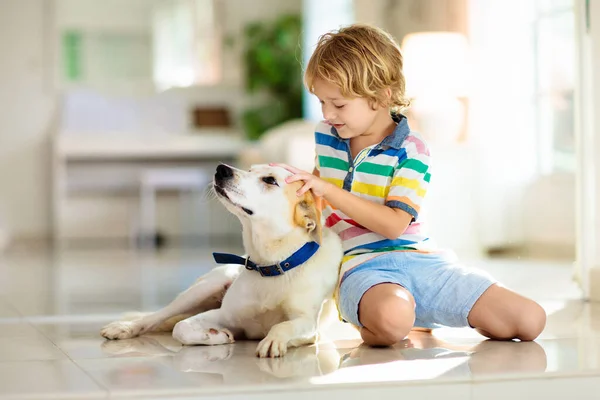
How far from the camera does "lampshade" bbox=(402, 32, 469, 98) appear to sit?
5.07m

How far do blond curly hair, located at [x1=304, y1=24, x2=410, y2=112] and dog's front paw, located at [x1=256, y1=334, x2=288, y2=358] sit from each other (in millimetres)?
580

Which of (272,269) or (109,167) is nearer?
(272,269)

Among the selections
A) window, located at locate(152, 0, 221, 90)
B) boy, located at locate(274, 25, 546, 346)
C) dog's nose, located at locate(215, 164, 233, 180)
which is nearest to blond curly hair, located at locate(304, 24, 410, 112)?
boy, located at locate(274, 25, 546, 346)

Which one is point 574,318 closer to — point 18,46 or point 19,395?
point 19,395

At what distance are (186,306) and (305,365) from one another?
581 millimetres

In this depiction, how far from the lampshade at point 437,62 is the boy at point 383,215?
294 centimetres

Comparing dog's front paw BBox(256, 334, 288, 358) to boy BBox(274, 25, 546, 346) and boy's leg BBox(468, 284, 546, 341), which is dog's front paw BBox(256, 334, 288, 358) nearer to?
boy BBox(274, 25, 546, 346)

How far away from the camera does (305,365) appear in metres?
1.73

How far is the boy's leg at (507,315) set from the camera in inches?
80.2

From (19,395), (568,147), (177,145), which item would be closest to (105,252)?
(177,145)

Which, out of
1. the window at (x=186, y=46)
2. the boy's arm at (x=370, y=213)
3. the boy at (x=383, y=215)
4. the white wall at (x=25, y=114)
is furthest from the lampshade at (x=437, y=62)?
the white wall at (x=25, y=114)

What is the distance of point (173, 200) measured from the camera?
8086 mm

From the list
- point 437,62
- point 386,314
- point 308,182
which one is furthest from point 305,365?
point 437,62

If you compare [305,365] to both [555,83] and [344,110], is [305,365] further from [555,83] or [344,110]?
[555,83]
